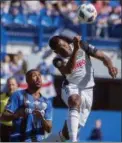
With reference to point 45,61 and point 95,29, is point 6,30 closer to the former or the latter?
point 45,61

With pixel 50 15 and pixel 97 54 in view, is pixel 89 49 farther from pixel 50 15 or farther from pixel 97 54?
pixel 50 15

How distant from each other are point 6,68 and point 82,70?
9005mm

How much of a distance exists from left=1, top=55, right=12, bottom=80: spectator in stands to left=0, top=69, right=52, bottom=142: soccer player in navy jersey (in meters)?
9.14

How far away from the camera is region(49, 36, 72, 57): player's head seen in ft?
24.4

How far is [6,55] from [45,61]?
1.24m

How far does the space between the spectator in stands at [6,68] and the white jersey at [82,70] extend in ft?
28.2

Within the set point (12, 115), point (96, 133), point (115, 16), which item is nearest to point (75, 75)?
point (12, 115)

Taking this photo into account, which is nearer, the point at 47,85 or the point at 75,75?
the point at 75,75

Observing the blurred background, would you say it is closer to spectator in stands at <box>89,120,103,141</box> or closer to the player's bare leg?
spectator in stands at <box>89,120,103,141</box>

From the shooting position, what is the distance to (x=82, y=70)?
7.62m

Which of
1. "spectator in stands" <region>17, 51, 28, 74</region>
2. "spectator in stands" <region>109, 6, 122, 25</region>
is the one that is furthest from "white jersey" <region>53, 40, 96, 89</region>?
"spectator in stands" <region>109, 6, 122, 25</region>

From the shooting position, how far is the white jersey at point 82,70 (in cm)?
758

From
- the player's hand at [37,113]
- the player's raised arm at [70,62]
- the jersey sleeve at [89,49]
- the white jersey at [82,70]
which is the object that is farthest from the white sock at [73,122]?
the jersey sleeve at [89,49]

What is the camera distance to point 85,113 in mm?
7723
